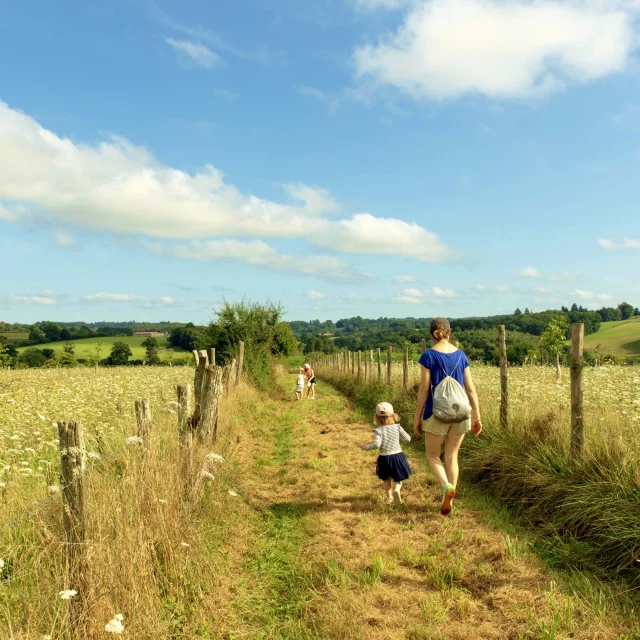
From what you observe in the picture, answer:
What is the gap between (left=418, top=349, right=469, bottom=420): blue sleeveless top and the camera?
5.61 metres

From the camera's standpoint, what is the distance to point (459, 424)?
5508 mm

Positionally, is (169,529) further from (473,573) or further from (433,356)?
(433,356)

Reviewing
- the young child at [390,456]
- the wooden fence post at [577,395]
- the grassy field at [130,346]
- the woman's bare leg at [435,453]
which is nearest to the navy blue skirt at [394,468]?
the young child at [390,456]

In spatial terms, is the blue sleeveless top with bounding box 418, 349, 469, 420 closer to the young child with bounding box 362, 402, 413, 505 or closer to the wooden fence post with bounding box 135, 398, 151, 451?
the young child with bounding box 362, 402, 413, 505

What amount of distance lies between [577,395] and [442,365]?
1898mm

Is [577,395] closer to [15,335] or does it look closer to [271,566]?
[271,566]

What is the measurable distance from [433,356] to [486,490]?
235 centimetres

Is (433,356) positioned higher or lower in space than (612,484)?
higher

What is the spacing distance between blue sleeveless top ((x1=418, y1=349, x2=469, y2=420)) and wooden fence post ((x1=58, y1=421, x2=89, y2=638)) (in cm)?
379

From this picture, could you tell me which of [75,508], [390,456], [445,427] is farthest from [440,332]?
[75,508]

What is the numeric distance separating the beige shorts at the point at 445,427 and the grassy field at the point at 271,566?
105 cm

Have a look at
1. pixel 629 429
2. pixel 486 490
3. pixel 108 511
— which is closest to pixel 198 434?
pixel 108 511

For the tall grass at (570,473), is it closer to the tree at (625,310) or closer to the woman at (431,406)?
the woman at (431,406)

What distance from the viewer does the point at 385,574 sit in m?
4.25
